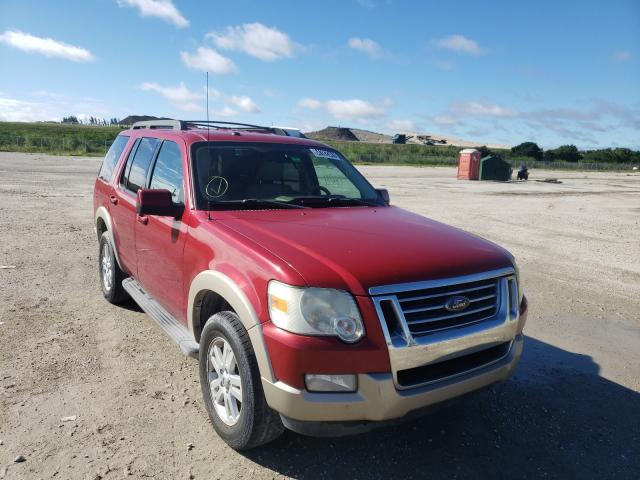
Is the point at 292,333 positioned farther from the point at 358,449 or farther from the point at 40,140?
the point at 40,140

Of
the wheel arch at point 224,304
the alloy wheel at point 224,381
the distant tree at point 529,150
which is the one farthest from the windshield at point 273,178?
the distant tree at point 529,150

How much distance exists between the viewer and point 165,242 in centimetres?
371

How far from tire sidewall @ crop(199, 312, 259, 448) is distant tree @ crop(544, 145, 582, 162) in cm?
9439

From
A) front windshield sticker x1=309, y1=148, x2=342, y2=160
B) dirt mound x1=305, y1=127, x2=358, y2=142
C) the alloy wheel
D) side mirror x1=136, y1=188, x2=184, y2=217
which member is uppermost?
dirt mound x1=305, y1=127, x2=358, y2=142

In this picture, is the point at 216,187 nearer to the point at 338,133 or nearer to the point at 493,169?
the point at 493,169

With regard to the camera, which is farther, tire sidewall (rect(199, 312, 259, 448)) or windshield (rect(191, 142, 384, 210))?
windshield (rect(191, 142, 384, 210))

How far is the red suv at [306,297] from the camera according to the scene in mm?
2459

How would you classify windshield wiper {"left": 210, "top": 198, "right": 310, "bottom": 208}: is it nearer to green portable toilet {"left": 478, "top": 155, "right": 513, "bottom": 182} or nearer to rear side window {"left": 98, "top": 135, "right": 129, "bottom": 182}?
rear side window {"left": 98, "top": 135, "right": 129, "bottom": 182}

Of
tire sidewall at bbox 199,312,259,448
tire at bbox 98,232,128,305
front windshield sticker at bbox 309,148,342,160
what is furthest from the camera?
tire at bbox 98,232,128,305

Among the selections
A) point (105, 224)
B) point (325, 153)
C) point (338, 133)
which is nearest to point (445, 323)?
point (325, 153)

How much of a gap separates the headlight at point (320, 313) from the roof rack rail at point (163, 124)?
262 cm

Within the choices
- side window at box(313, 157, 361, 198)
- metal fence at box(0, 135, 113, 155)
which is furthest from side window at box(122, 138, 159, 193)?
metal fence at box(0, 135, 113, 155)

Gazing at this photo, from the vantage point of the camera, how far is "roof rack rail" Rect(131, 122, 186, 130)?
458 centimetres

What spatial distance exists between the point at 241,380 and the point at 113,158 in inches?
149
